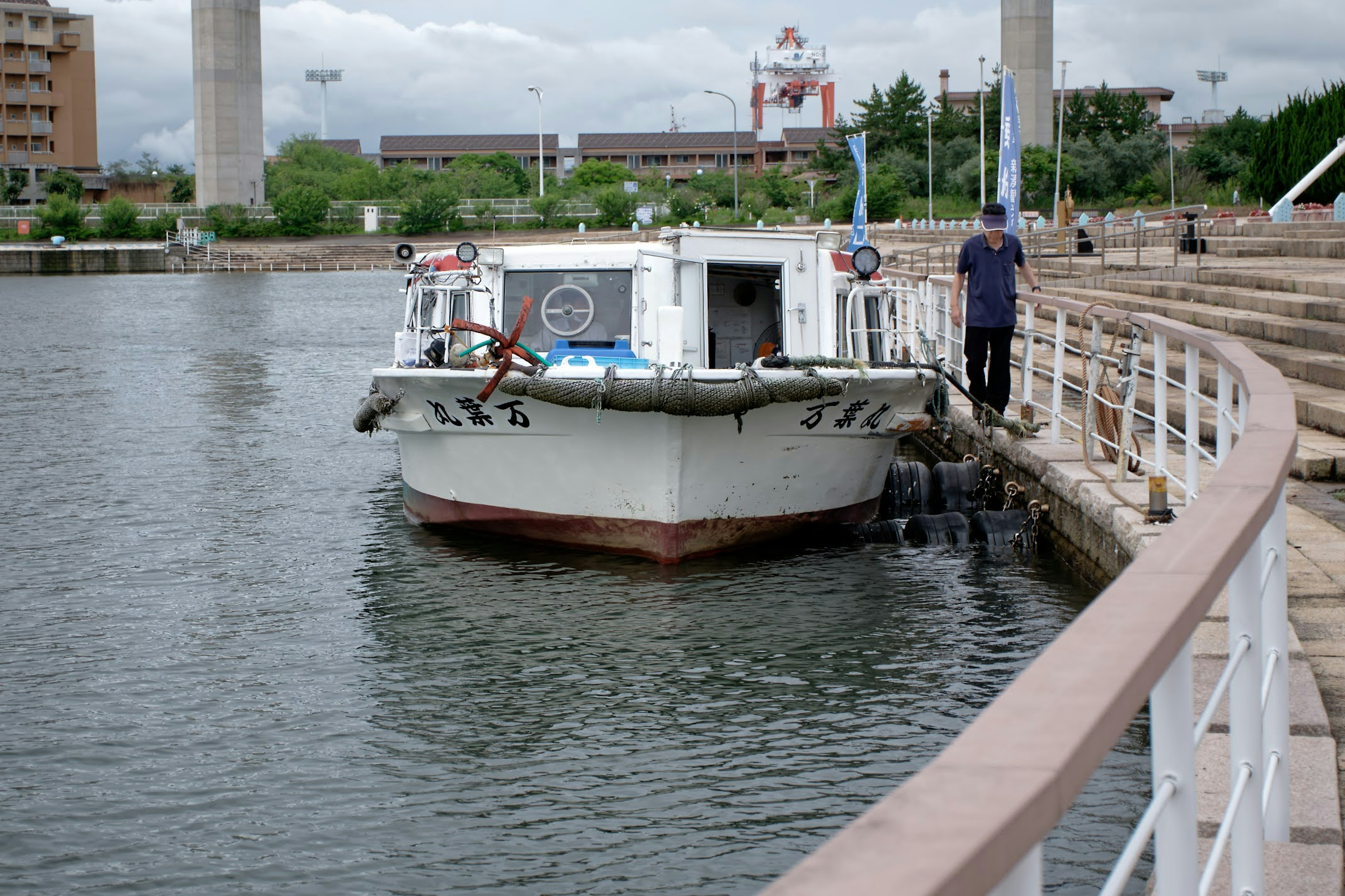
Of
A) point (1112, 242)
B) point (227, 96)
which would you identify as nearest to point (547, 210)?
point (227, 96)

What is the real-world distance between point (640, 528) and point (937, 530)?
2654 mm

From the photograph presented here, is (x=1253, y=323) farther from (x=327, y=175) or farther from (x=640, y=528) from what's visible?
(x=327, y=175)

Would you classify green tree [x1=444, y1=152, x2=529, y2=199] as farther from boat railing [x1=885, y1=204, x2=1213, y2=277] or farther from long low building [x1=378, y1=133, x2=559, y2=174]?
boat railing [x1=885, y1=204, x2=1213, y2=277]

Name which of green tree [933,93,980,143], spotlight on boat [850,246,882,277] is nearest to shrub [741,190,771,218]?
green tree [933,93,980,143]

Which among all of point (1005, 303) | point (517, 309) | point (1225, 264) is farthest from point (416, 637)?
point (1225, 264)

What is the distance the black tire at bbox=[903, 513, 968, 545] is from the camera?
11.9 metres

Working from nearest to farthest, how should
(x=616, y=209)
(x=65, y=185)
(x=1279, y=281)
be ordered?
(x=1279, y=281), (x=616, y=209), (x=65, y=185)

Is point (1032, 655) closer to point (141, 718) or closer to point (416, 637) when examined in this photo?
point (416, 637)

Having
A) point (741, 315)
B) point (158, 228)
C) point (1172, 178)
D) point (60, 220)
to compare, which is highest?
point (60, 220)

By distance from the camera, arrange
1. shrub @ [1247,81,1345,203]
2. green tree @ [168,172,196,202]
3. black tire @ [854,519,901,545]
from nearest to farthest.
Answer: black tire @ [854,519,901,545] → shrub @ [1247,81,1345,203] → green tree @ [168,172,196,202]

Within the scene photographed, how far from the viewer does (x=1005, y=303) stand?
1169 centimetres

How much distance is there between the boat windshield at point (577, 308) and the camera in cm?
1202

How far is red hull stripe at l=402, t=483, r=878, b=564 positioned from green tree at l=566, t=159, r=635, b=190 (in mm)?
108371

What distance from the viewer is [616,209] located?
103438 mm
